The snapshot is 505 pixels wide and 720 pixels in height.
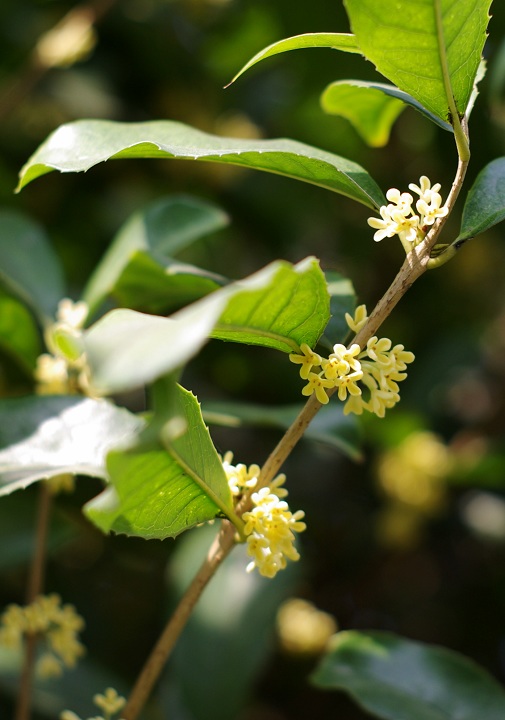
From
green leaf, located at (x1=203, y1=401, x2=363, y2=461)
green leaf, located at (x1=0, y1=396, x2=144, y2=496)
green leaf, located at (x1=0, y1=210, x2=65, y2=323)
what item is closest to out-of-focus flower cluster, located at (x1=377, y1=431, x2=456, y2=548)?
green leaf, located at (x1=203, y1=401, x2=363, y2=461)

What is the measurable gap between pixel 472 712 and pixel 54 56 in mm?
1612

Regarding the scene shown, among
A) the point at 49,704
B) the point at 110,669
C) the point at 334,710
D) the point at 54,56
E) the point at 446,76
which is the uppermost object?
the point at 446,76

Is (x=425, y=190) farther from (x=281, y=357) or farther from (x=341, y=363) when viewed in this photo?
(x=281, y=357)

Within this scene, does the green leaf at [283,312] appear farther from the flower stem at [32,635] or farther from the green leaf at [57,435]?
the flower stem at [32,635]

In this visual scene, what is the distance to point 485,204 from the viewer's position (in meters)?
0.80

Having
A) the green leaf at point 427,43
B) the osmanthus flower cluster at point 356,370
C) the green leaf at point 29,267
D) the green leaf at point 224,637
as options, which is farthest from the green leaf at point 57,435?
the green leaf at point 224,637

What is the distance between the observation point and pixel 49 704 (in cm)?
152

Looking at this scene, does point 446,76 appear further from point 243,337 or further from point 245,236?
point 245,236

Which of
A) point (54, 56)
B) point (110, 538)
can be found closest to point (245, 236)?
point (54, 56)

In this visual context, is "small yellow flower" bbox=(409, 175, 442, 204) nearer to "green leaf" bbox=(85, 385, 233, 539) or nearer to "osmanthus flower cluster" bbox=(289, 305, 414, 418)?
"osmanthus flower cluster" bbox=(289, 305, 414, 418)

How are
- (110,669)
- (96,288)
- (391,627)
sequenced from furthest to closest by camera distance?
(391,627) < (110,669) < (96,288)

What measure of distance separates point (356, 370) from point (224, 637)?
94cm

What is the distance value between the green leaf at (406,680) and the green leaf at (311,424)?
26 cm

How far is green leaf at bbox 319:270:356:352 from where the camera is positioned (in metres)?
0.88
